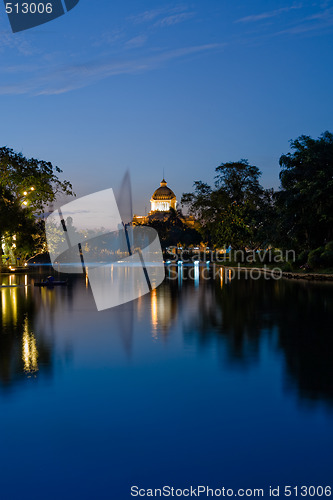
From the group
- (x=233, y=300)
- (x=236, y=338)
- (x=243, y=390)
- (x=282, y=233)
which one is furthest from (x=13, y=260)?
(x=243, y=390)

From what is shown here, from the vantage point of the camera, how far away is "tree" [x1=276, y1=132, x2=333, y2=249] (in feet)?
137

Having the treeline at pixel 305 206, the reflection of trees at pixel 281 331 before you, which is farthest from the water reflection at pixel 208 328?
the treeline at pixel 305 206

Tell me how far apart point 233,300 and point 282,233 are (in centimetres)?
2550

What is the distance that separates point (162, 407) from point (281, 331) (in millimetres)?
7258

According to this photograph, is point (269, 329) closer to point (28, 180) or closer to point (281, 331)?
point (281, 331)

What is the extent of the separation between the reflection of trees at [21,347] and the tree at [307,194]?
27837mm

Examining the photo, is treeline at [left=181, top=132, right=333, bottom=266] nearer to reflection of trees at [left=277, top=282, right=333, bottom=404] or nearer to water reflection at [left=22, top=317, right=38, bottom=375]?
reflection of trees at [left=277, top=282, right=333, bottom=404]

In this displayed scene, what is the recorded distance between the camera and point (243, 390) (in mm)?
8289

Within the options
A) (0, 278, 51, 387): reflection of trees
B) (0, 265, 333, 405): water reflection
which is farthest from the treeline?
(0, 278, 51, 387): reflection of trees

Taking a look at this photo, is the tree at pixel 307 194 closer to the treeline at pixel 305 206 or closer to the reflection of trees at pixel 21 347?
the treeline at pixel 305 206

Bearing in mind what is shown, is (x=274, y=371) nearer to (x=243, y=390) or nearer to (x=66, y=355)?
(x=243, y=390)

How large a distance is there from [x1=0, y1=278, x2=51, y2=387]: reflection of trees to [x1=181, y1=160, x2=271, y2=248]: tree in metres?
46.2

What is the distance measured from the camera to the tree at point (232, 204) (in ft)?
211

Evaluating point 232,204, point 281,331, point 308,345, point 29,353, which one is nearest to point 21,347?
point 29,353
